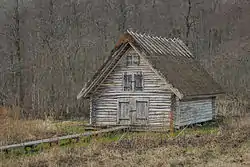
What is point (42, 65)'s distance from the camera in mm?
42156

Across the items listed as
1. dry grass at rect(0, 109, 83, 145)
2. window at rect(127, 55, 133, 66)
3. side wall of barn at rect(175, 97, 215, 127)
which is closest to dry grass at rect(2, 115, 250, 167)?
dry grass at rect(0, 109, 83, 145)

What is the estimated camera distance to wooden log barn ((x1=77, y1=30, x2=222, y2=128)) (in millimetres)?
25906

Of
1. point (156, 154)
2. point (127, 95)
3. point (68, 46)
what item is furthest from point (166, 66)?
point (68, 46)

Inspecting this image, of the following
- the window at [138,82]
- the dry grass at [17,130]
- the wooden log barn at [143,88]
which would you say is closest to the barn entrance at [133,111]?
the wooden log barn at [143,88]

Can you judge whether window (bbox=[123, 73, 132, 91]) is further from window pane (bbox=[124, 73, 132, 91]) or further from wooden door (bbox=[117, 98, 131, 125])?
wooden door (bbox=[117, 98, 131, 125])

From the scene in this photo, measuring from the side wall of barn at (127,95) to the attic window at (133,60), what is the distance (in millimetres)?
175

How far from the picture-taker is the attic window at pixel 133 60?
26859mm

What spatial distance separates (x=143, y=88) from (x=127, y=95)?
3.54 feet

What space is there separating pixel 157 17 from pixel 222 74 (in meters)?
16.6

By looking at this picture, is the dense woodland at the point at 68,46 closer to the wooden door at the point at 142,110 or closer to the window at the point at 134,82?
the window at the point at 134,82

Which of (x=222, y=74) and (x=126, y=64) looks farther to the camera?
(x=222, y=74)

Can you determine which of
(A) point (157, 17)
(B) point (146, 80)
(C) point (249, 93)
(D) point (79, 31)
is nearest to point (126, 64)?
(B) point (146, 80)

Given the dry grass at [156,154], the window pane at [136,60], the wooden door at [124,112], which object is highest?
the window pane at [136,60]

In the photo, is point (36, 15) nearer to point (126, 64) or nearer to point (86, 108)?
point (86, 108)
